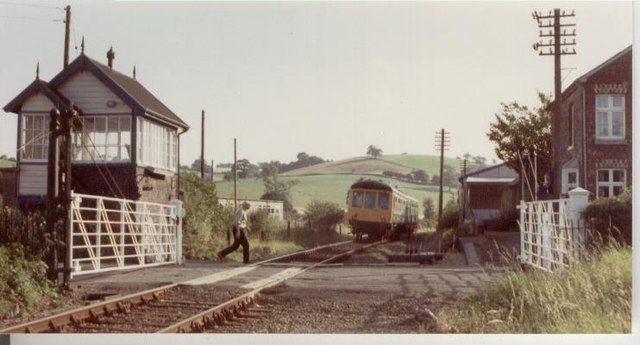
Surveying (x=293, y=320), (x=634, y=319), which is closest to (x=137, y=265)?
(x=293, y=320)

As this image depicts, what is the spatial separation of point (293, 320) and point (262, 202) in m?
1.40

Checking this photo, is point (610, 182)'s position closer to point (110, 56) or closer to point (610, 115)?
point (610, 115)

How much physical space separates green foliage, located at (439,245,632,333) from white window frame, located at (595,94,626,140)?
1.04 m

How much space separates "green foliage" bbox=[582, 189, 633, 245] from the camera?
7246mm

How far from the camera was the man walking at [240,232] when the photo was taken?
788cm

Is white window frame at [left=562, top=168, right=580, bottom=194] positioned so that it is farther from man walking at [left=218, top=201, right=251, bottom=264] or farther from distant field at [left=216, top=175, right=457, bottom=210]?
man walking at [left=218, top=201, right=251, bottom=264]

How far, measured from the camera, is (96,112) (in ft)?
24.7

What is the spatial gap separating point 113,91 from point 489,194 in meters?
3.63

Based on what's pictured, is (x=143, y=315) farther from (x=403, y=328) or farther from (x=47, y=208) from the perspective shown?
(x=403, y=328)

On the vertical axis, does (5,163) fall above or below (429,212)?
above

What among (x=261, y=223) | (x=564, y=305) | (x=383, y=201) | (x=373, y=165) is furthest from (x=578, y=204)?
(x=261, y=223)

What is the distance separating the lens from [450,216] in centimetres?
790

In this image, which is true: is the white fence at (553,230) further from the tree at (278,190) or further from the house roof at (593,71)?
the tree at (278,190)

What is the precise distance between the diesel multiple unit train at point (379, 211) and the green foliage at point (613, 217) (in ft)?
5.45
